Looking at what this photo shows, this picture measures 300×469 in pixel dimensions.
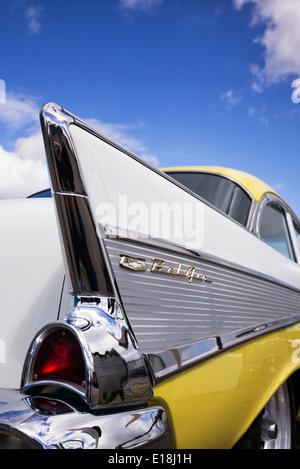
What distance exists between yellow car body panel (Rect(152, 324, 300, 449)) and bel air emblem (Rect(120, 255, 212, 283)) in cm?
27

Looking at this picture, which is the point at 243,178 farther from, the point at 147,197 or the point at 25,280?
the point at 25,280

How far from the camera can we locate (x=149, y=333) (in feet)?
3.61

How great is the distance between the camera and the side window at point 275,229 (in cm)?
275

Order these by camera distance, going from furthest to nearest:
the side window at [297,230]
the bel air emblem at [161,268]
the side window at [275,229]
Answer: the side window at [297,230] → the side window at [275,229] → the bel air emblem at [161,268]

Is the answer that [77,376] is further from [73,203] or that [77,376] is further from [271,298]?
[271,298]

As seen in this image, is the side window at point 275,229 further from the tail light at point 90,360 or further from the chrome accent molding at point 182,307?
the tail light at point 90,360

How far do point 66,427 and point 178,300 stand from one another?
48 centimetres

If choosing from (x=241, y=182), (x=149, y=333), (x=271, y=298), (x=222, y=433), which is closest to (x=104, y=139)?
(x=149, y=333)

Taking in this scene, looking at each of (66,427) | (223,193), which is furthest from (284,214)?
(66,427)

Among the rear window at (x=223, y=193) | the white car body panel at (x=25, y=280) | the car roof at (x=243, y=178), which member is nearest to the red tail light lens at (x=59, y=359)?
the white car body panel at (x=25, y=280)

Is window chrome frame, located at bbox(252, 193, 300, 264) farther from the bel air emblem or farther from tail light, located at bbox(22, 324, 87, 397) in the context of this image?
tail light, located at bbox(22, 324, 87, 397)

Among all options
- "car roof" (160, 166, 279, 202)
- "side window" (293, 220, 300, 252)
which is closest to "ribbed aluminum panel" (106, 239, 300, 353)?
"car roof" (160, 166, 279, 202)

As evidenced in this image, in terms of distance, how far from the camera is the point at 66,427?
34.8 inches

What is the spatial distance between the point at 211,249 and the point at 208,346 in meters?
0.33
